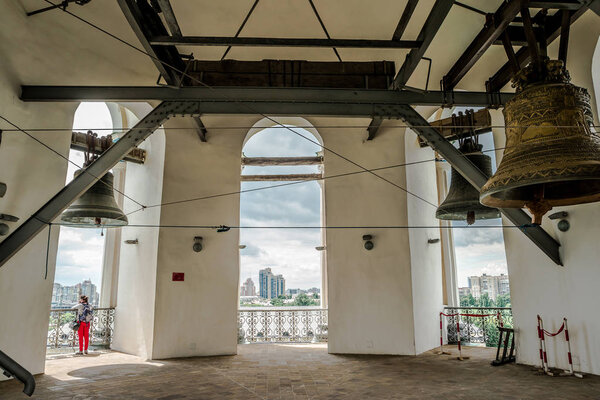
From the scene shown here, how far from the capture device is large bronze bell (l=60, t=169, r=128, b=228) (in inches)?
220

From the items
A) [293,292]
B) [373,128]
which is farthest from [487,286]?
[293,292]

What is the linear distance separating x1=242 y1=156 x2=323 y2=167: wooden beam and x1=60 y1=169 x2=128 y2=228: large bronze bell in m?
5.00

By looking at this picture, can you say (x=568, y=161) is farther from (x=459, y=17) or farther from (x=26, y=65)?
(x=26, y=65)

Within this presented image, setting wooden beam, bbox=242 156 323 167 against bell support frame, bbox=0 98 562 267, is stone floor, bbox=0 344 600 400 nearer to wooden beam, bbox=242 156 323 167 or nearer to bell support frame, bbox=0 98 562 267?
bell support frame, bbox=0 98 562 267

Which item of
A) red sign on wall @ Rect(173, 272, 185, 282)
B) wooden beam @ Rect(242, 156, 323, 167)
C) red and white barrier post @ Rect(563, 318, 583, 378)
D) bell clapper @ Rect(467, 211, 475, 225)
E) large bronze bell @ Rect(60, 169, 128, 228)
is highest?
wooden beam @ Rect(242, 156, 323, 167)

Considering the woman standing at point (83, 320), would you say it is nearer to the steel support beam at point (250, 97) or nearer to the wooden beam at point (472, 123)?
the steel support beam at point (250, 97)

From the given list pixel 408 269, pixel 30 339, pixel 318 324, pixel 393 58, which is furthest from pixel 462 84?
pixel 30 339

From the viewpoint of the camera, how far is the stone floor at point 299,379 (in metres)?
4.67

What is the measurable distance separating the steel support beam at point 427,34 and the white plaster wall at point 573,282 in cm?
253

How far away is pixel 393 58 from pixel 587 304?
192 inches

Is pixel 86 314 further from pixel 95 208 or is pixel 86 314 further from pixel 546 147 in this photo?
pixel 546 147

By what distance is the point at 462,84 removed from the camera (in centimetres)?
734

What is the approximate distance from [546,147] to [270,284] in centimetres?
1290

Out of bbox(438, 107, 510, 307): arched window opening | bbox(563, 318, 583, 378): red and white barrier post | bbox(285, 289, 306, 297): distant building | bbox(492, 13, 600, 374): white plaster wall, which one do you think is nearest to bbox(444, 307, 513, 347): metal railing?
bbox(438, 107, 510, 307): arched window opening
